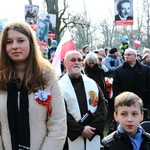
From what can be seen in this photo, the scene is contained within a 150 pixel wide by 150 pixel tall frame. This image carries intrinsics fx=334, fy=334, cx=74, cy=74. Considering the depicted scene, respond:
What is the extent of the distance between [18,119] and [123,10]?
37.5 ft

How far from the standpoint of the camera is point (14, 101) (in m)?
2.41

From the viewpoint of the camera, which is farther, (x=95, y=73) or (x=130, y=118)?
(x=95, y=73)

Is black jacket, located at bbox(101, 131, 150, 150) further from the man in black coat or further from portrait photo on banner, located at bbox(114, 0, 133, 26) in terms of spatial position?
portrait photo on banner, located at bbox(114, 0, 133, 26)

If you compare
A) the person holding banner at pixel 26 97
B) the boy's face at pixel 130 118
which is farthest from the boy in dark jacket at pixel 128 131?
the person holding banner at pixel 26 97

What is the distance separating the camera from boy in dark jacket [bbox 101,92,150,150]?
2.78m

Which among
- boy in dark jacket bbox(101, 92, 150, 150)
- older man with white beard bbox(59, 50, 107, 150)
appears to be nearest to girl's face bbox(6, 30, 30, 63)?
boy in dark jacket bbox(101, 92, 150, 150)

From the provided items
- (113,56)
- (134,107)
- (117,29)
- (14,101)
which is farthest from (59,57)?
(117,29)

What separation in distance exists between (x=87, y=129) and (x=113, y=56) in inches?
237

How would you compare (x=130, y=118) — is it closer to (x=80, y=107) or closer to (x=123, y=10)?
(x=80, y=107)

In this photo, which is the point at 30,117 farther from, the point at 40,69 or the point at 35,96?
the point at 40,69

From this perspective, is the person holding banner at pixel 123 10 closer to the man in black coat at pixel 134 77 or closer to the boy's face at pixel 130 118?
the man in black coat at pixel 134 77

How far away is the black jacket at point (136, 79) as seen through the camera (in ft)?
19.5

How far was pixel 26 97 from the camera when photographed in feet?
7.95

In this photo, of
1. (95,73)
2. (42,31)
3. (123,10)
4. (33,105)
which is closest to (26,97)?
(33,105)
